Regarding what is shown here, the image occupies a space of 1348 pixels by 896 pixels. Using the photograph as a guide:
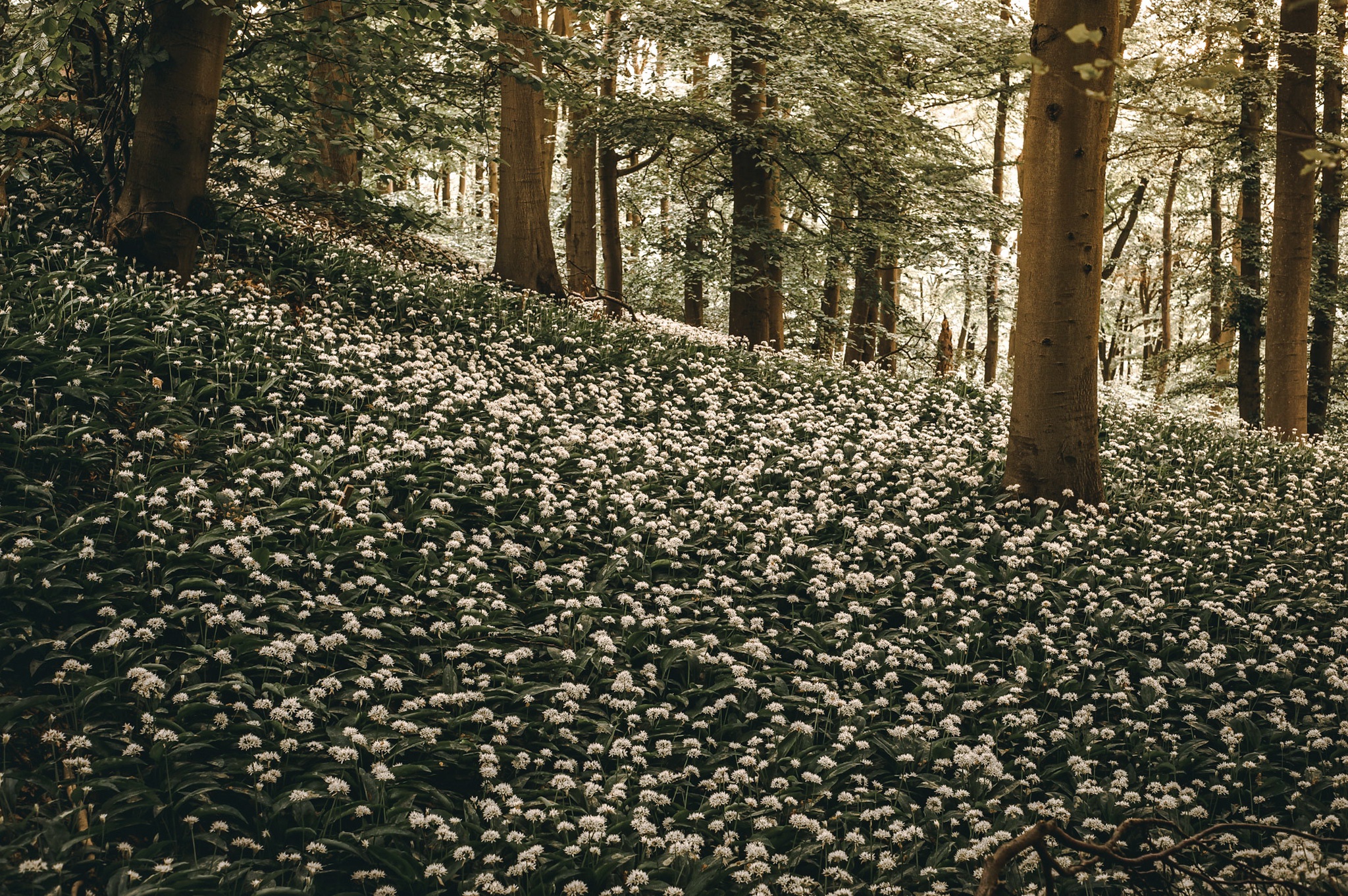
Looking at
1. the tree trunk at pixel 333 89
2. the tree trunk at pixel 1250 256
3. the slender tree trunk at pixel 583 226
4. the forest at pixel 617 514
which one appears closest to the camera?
the forest at pixel 617 514

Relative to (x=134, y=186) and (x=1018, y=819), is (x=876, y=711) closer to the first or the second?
(x=1018, y=819)

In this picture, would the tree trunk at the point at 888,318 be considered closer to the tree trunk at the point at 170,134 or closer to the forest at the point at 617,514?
the forest at the point at 617,514

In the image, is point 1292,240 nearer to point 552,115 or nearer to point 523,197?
point 523,197

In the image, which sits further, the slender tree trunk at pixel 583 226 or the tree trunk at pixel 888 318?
the slender tree trunk at pixel 583 226

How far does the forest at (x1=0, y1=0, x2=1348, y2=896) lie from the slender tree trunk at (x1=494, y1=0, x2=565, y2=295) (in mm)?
67

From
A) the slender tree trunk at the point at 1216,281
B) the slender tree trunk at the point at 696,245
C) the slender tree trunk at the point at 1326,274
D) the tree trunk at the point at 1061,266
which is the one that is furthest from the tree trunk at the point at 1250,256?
the slender tree trunk at the point at 696,245

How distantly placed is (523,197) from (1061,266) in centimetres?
660

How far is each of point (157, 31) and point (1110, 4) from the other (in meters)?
8.08

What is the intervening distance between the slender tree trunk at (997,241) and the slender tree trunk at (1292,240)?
135 inches

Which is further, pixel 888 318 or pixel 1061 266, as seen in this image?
pixel 888 318

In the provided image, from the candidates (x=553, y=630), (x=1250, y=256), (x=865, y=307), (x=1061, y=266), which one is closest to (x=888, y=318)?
(x=865, y=307)

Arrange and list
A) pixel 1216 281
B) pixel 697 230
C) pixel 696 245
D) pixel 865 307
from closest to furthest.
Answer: pixel 697 230, pixel 696 245, pixel 1216 281, pixel 865 307

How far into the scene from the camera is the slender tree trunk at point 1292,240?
33.9 ft

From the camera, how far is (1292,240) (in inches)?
408
